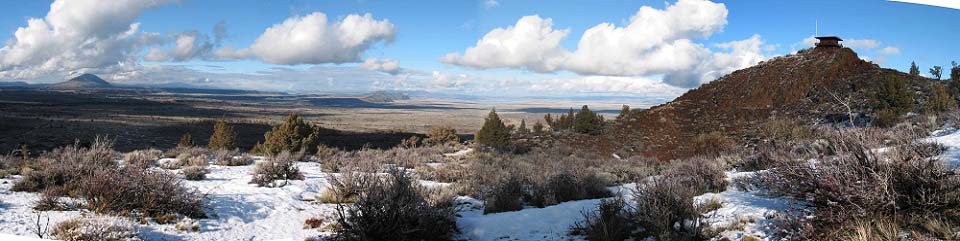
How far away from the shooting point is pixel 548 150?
13.6 meters

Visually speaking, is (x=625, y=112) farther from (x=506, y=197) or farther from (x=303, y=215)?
(x=303, y=215)

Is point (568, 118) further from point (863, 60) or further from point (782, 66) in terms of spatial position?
point (863, 60)

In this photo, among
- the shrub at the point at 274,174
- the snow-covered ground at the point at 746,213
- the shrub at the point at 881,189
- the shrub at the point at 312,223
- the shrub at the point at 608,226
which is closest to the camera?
the shrub at the point at 881,189

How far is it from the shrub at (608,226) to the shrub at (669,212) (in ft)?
0.43

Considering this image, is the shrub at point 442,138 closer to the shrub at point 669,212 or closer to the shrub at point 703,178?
the shrub at point 703,178

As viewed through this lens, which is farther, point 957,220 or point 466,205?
point 466,205

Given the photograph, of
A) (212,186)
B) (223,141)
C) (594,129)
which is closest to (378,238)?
(212,186)

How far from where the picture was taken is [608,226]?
429cm

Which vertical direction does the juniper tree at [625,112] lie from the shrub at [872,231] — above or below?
above

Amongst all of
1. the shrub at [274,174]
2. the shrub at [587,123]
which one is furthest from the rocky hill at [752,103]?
the shrub at [274,174]

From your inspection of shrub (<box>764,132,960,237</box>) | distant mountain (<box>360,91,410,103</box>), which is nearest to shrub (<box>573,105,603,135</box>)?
shrub (<box>764,132,960,237</box>)

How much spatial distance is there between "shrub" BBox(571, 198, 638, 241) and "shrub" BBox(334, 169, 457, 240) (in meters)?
1.37

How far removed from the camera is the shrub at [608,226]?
13.7 ft

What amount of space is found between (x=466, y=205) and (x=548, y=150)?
7.40 metres
